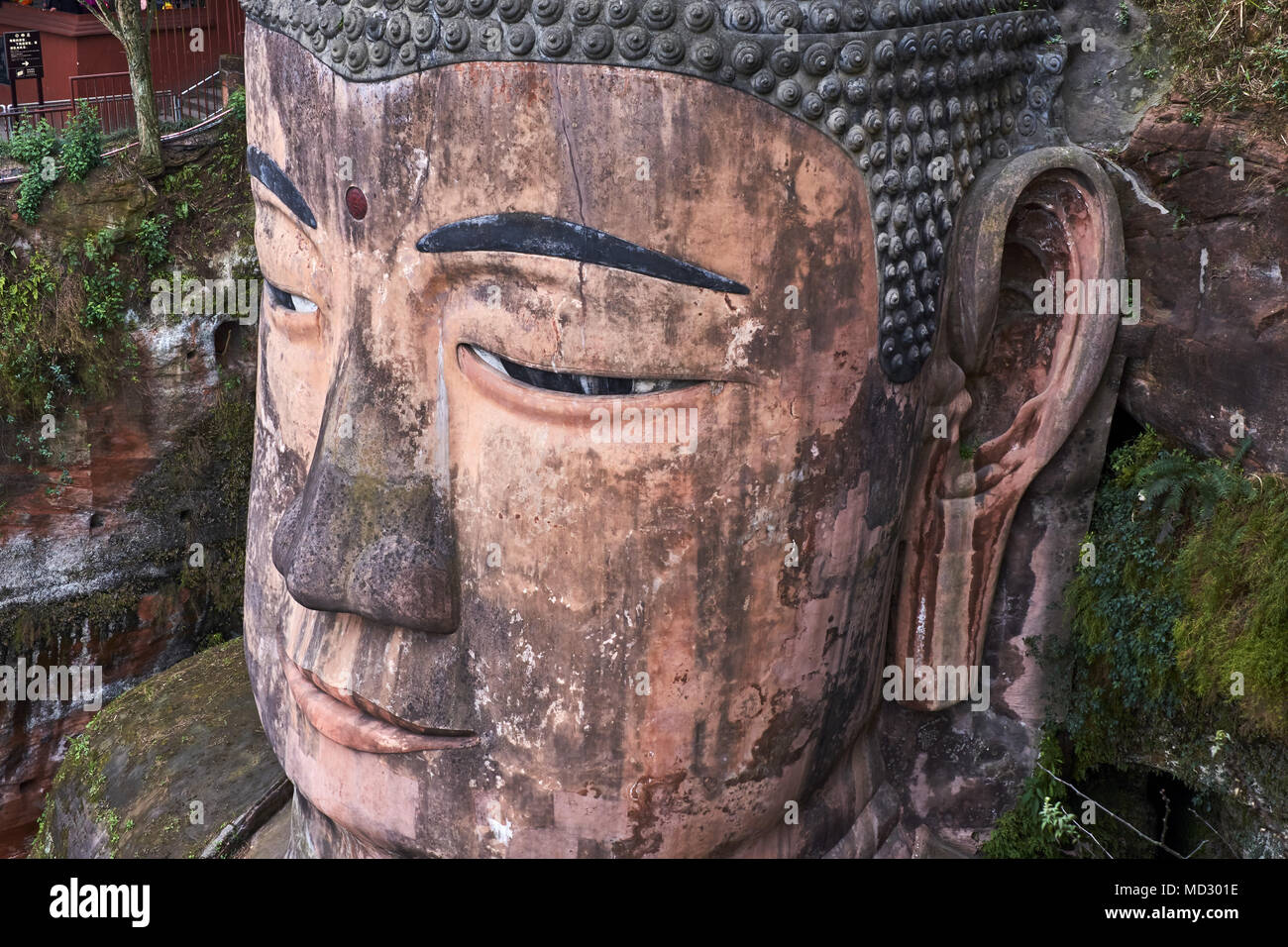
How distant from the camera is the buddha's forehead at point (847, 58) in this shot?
3514mm

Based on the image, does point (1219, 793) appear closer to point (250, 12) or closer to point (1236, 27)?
point (1236, 27)

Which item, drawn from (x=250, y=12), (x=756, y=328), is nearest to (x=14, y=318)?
(x=250, y=12)

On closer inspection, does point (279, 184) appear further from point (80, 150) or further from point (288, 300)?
point (80, 150)

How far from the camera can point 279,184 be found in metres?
4.12

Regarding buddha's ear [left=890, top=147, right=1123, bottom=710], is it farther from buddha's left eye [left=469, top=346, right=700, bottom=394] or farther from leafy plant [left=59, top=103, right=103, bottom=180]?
leafy plant [left=59, top=103, right=103, bottom=180]

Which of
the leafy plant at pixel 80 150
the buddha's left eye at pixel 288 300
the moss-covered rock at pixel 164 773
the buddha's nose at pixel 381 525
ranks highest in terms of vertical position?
the leafy plant at pixel 80 150

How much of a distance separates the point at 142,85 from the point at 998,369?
30.7ft

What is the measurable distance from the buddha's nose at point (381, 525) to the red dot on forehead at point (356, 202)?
0.41 meters

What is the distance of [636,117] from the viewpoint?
3518 millimetres

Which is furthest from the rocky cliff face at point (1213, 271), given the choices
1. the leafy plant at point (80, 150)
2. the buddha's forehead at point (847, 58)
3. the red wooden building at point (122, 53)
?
the red wooden building at point (122, 53)

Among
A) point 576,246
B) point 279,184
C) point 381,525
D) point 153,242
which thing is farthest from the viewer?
point 153,242

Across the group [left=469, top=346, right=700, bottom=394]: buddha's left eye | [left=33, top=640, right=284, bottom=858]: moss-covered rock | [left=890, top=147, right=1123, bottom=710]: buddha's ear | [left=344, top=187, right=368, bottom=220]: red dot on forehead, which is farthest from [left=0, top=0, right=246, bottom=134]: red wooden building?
[left=890, top=147, right=1123, bottom=710]: buddha's ear

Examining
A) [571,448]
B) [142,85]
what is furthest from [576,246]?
[142,85]

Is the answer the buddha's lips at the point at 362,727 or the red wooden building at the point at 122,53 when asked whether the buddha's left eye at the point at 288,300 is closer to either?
the buddha's lips at the point at 362,727
